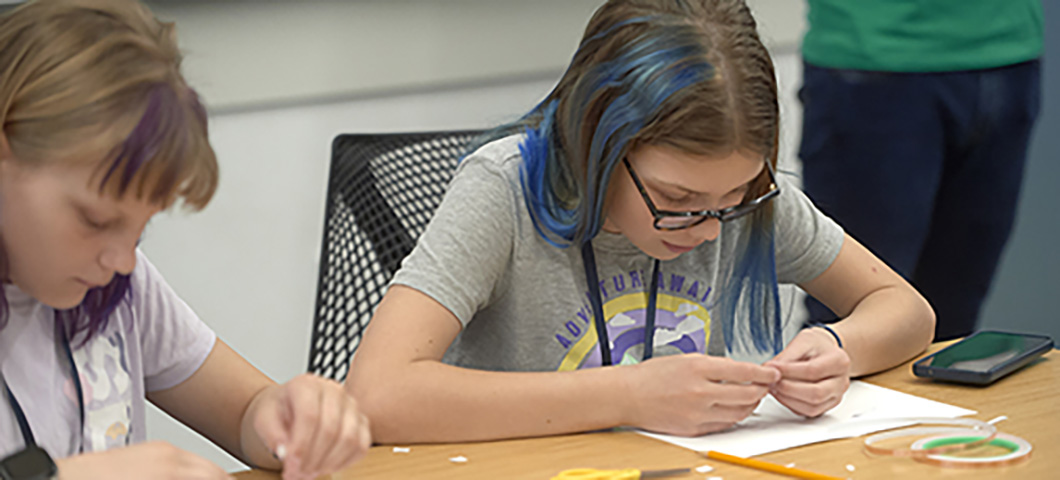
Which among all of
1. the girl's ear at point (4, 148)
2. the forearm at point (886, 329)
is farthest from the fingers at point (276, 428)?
the forearm at point (886, 329)

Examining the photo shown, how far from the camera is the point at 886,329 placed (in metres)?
1.22

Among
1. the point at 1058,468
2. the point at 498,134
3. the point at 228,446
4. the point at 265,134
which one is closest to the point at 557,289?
the point at 498,134

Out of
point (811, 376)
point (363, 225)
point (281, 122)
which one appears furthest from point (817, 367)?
point (281, 122)

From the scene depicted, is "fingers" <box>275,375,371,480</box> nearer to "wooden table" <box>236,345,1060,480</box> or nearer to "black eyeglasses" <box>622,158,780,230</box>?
"wooden table" <box>236,345,1060,480</box>

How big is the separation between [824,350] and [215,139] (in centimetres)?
102

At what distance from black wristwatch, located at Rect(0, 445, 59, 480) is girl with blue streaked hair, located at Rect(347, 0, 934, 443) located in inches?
13.0

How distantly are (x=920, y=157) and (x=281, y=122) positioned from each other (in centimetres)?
96

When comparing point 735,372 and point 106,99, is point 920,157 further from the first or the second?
point 106,99

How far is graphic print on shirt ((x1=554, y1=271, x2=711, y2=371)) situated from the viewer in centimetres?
120

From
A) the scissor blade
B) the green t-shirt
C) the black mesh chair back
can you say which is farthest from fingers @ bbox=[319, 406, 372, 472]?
the green t-shirt

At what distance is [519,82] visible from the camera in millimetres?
2020

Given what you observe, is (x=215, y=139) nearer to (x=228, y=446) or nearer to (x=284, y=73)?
(x=284, y=73)

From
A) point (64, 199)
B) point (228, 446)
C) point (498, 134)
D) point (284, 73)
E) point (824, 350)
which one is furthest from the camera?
point (284, 73)

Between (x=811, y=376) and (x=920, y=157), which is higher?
(x=920, y=157)
